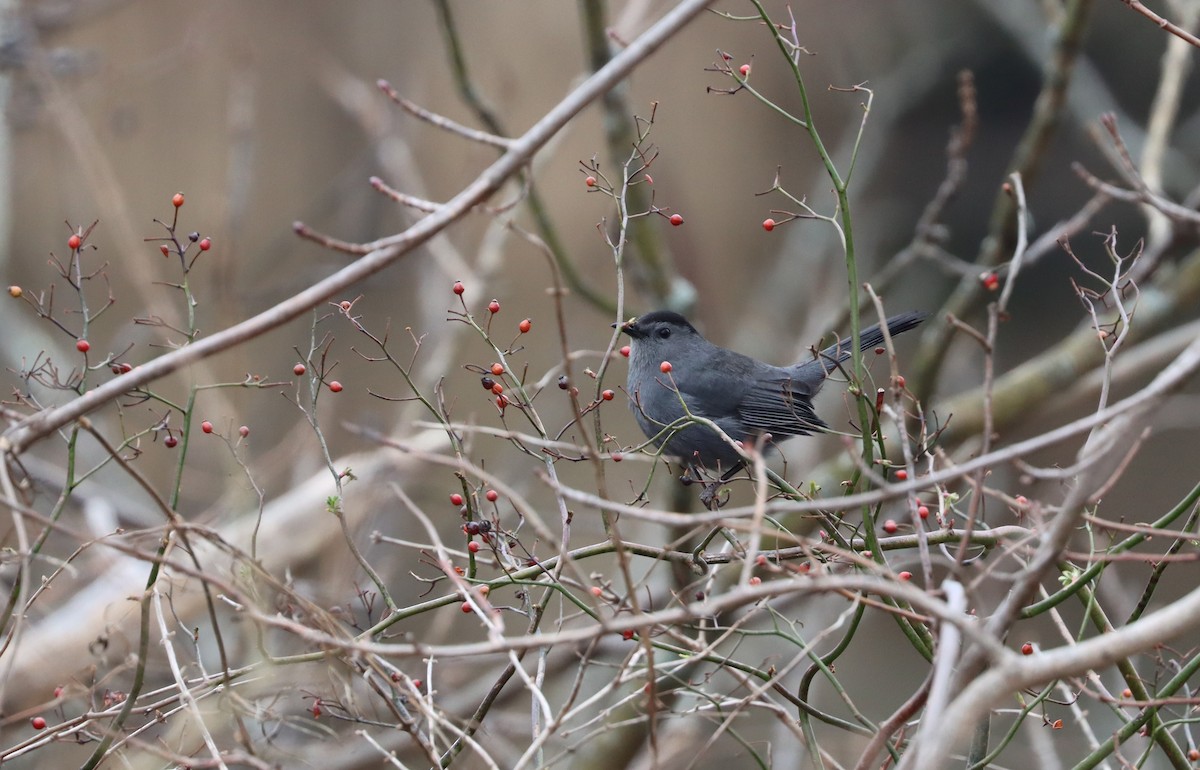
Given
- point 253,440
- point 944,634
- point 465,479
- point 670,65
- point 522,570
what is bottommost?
point 944,634

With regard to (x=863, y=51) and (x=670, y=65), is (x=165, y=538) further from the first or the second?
(x=863, y=51)

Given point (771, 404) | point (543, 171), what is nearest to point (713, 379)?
point (771, 404)

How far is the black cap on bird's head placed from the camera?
425 centimetres

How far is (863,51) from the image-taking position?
8.28 m

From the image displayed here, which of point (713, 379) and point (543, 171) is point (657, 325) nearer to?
point (713, 379)

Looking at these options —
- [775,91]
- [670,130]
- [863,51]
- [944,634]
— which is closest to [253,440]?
[670,130]

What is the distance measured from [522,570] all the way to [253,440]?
20.5 ft

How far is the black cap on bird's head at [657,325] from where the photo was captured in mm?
4254

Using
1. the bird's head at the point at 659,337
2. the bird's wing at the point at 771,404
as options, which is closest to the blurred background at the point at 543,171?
the bird's head at the point at 659,337

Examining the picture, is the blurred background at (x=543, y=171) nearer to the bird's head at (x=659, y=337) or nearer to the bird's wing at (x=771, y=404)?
the bird's head at (x=659, y=337)

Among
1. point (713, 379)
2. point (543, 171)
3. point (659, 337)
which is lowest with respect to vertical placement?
point (713, 379)

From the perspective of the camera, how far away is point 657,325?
14.1 ft

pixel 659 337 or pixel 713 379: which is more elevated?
pixel 659 337

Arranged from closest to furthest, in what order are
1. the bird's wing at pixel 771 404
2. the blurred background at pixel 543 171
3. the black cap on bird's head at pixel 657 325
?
the bird's wing at pixel 771 404, the black cap on bird's head at pixel 657 325, the blurred background at pixel 543 171
